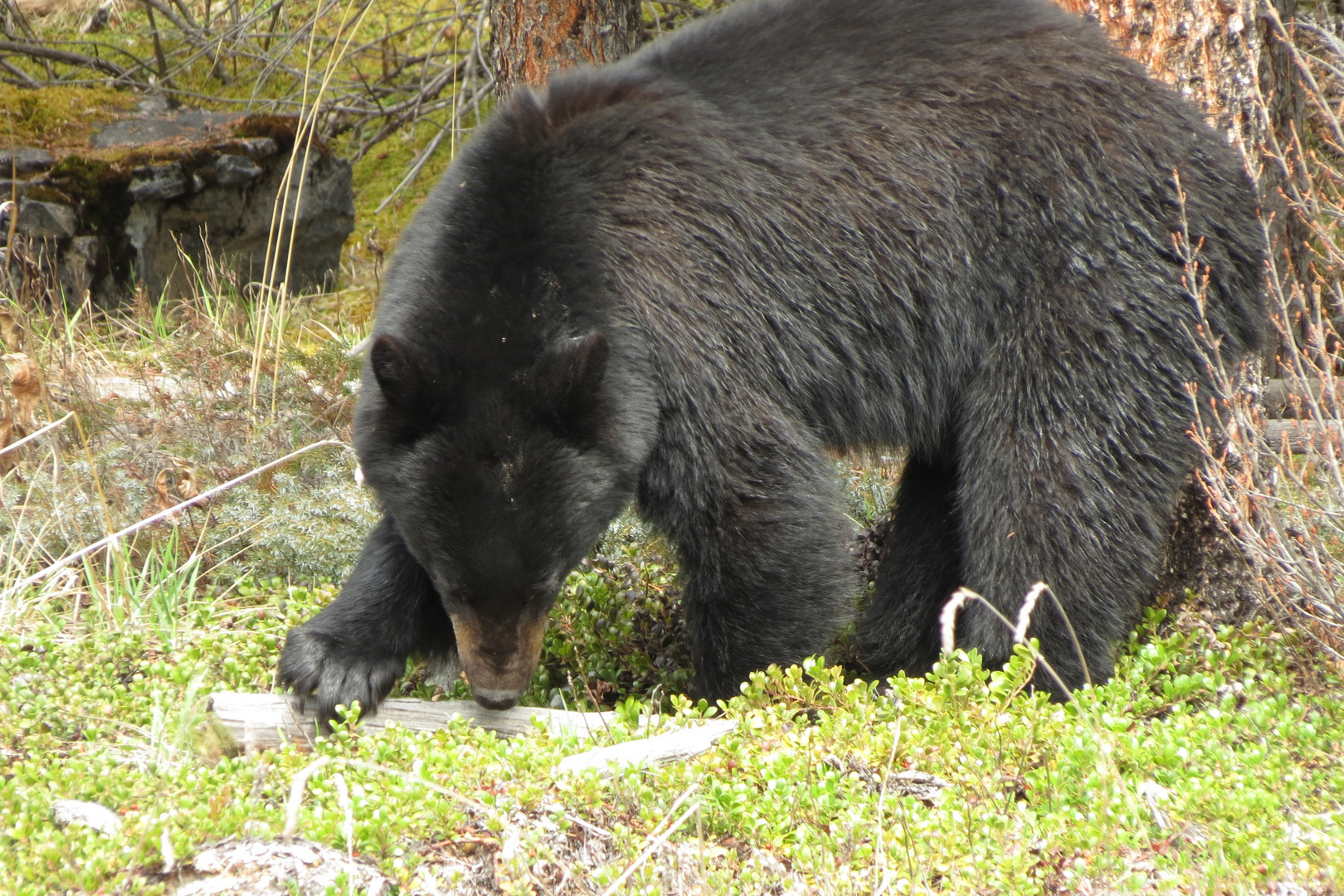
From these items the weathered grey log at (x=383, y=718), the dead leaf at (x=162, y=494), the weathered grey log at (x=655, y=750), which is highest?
the dead leaf at (x=162, y=494)

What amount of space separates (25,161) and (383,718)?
5411 millimetres

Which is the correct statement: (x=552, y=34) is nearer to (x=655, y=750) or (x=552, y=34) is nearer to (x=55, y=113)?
(x=655, y=750)

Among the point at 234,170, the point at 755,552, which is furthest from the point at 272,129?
the point at 755,552

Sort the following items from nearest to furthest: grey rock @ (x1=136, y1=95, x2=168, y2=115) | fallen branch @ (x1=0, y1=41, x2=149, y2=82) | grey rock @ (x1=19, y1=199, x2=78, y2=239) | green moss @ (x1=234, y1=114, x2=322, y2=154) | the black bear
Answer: the black bear
grey rock @ (x1=19, y1=199, x2=78, y2=239)
green moss @ (x1=234, y1=114, x2=322, y2=154)
grey rock @ (x1=136, y1=95, x2=168, y2=115)
fallen branch @ (x1=0, y1=41, x2=149, y2=82)

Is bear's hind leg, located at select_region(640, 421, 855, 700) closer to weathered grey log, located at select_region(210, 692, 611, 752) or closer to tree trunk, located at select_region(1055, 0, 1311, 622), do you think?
weathered grey log, located at select_region(210, 692, 611, 752)

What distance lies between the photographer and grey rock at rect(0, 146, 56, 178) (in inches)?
282

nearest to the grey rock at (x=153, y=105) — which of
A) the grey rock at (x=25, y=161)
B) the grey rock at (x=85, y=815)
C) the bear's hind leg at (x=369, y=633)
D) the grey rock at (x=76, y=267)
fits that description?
the grey rock at (x=25, y=161)

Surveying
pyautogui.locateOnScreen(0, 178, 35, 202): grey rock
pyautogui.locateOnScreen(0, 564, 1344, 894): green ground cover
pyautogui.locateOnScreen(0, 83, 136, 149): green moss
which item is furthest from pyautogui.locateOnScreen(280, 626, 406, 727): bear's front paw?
pyautogui.locateOnScreen(0, 83, 136, 149): green moss

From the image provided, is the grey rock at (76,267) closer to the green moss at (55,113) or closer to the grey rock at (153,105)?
the green moss at (55,113)

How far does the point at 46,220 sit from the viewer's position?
22.9 feet

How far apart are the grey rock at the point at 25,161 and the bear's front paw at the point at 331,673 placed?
4.97 meters

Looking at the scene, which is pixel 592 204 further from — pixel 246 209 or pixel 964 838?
pixel 246 209

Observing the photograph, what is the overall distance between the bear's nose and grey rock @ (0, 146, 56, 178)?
5472 mm

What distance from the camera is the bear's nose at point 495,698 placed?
3.36 m
